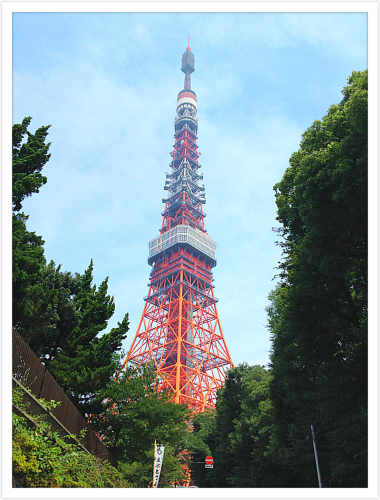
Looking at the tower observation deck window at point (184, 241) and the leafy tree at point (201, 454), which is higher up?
the tower observation deck window at point (184, 241)

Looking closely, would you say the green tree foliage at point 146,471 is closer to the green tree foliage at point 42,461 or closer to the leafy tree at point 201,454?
the green tree foliage at point 42,461

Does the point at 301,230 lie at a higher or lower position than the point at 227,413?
higher

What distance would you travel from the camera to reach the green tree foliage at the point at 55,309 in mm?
10969

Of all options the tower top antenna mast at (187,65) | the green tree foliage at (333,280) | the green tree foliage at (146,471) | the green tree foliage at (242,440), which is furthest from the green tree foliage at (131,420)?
the tower top antenna mast at (187,65)

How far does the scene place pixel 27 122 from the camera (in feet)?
47.0

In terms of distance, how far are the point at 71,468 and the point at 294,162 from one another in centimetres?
1139

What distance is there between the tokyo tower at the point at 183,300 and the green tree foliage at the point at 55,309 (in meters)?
30.8

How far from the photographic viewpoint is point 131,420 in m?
16.5
